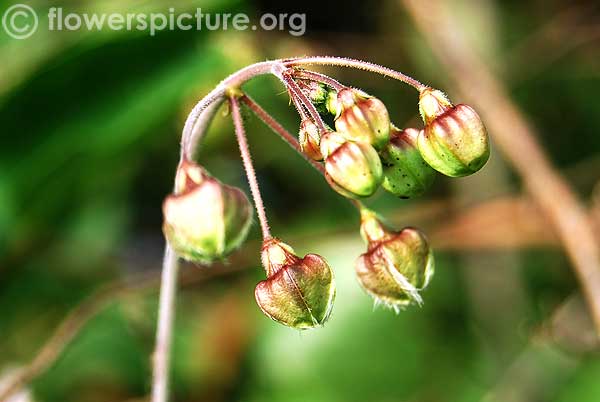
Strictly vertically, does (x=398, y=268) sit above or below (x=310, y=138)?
below

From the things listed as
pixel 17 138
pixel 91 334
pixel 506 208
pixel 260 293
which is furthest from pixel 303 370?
pixel 260 293

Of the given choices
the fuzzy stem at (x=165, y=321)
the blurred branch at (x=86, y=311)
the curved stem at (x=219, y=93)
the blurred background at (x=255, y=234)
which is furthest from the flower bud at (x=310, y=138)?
the blurred branch at (x=86, y=311)

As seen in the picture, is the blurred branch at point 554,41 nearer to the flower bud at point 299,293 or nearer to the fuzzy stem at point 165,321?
the fuzzy stem at point 165,321

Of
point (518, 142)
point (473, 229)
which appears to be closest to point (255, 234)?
point (473, 229)

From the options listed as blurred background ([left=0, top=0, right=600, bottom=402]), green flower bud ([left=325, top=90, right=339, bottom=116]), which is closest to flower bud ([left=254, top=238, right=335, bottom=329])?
green flower bud ([left=325, top=90, right=339, bottom=116])

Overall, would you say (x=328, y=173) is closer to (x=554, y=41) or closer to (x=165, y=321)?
(x=165, y=321)

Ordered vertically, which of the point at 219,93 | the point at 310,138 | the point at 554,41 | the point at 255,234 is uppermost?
the point at 554,41
